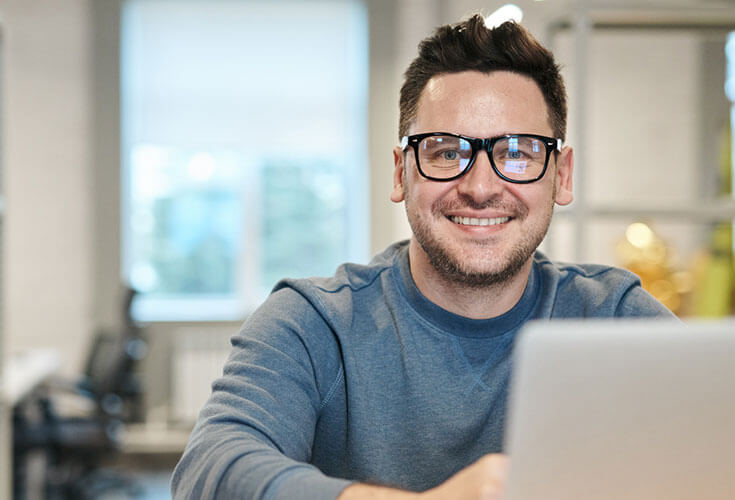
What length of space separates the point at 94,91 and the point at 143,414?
6.85 feet

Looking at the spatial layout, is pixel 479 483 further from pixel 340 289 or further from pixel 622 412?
pixel 340 289

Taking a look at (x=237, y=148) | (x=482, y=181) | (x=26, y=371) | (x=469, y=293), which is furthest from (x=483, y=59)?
(x=237, y=148)

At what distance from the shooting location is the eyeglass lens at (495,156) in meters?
1.09

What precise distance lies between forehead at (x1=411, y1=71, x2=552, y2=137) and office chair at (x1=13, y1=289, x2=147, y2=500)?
3.05 metres

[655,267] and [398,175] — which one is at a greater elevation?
[398,175]

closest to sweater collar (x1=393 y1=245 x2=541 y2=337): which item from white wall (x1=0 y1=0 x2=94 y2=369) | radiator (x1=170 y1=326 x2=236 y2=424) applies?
radiator (x1=170 y1=326 x2=236 y2=424)

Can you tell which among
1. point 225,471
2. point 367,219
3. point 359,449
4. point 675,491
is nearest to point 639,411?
point 675,491

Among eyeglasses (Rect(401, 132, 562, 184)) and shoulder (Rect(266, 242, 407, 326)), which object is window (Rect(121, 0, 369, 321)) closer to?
shoulder (Rect(266, 242, 407, 326))

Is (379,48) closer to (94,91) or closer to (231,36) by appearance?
(231,36)

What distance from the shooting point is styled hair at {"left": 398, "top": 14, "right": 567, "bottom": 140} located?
1141 millimetres

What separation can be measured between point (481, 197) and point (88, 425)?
320cm

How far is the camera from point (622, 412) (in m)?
0.51

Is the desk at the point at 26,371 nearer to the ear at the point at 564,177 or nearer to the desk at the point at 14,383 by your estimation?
the desk at the point at 14,383

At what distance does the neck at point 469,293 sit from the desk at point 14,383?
81.6 inches
